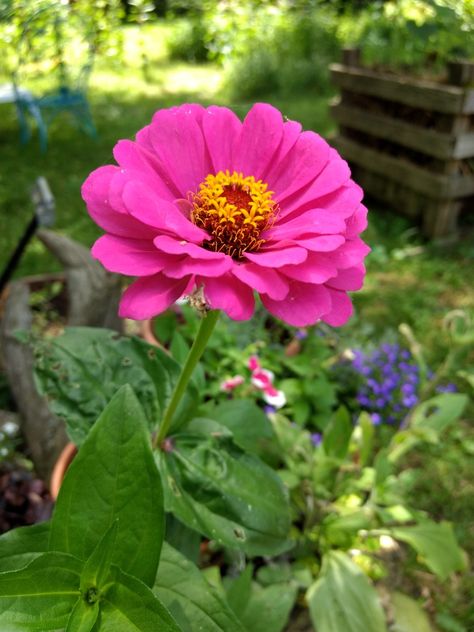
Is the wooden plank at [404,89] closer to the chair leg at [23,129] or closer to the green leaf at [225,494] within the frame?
the chair leg at [23,129]

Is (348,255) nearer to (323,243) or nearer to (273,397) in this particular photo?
(323,243)

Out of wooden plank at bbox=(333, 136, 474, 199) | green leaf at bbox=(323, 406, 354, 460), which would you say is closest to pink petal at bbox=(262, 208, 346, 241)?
green leaf at bbox=(323, 406, 354, 460)

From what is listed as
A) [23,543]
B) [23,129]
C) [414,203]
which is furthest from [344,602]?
[23,129]

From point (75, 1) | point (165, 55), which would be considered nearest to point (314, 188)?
point (75, 1)

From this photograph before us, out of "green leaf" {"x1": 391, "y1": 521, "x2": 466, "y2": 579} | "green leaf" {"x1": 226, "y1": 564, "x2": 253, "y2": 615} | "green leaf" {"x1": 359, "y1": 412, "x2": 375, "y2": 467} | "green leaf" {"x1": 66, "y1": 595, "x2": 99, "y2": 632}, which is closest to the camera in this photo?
"green leaf" {"x1": 66, "y1": 595, "x2": 99, "y2": 632}

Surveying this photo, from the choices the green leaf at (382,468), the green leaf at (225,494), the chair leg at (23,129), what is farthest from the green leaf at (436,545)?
the chair leg at (23,129)

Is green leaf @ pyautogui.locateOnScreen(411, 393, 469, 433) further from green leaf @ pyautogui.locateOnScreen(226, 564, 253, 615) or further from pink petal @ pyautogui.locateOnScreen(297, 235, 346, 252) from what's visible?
pink petal @ pyautogui.locateOnScreen(297, 235, 346, 252)
